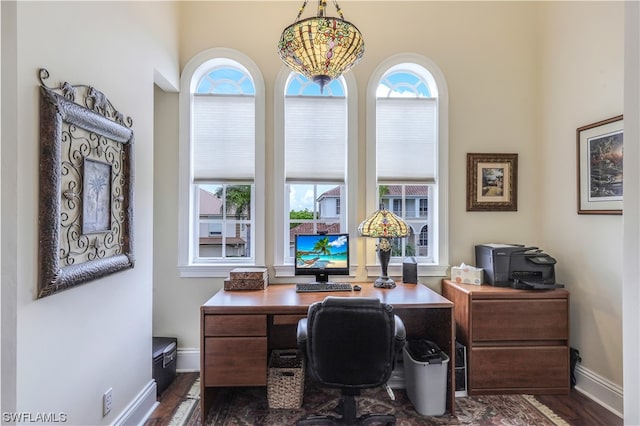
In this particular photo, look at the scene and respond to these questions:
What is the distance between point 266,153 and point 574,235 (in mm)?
2698

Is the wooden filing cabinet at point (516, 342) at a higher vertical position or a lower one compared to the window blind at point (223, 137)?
lower

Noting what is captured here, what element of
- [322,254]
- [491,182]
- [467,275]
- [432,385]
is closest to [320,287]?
[322,254]

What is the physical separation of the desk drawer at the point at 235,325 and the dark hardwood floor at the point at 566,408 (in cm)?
72

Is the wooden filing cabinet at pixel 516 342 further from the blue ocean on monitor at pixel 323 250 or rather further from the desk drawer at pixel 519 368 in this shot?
the blue ocean on monitor at pixel 323 250

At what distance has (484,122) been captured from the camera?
2.91 m

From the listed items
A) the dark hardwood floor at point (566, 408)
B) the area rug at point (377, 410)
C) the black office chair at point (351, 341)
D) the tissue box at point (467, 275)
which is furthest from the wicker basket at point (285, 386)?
the tissue box at point (467, 275)

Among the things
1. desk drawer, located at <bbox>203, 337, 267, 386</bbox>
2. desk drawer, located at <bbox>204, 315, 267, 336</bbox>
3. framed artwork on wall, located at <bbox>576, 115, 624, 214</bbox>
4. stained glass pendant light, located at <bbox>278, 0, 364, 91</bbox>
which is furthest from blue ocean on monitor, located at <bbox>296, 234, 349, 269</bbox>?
framed artwork on wall, located at <bbox>576, 115, 624, 214</bbox>

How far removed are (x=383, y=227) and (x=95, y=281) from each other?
6.31 ft

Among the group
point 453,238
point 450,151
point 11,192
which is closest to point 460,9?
point 450,151

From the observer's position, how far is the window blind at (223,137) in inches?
112

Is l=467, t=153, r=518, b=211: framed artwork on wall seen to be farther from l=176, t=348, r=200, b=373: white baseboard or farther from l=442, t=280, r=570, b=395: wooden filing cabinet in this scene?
l=176, t=348, r=200, b=373: white baseboard

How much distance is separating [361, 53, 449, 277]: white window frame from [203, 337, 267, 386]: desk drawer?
1.22 meters

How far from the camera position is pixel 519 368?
2.37 metres

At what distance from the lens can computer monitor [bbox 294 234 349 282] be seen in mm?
2641
